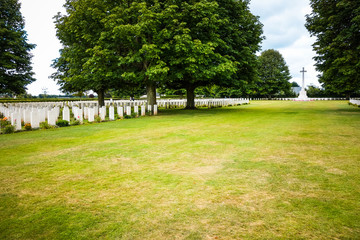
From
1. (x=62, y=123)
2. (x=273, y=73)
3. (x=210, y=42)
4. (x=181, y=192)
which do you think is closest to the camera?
(x=181, y=192)

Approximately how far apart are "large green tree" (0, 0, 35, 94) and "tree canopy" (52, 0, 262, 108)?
37.1 ft

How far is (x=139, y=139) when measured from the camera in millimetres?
7340

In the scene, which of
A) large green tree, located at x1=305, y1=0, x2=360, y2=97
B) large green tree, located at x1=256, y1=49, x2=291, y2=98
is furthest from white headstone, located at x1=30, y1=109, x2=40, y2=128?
large green tree, located at x1=256, y1=49, x2=291, y2=98

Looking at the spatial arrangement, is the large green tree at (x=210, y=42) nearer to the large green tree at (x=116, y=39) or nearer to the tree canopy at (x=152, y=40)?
the tree canopy at (x=152, y=40)

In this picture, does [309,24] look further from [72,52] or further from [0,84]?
[0,84]

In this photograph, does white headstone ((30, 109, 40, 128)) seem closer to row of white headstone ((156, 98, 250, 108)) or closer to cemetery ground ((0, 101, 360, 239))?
cemetery ground ((0, 101, 360, 239))

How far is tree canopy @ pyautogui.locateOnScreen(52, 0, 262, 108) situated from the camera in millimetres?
14727

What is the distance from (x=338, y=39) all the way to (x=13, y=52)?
111 feet

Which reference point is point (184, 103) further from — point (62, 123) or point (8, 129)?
point (8, 129)

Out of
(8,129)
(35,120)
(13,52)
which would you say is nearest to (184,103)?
(35,120)

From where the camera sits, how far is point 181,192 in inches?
130

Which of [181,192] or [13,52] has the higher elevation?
[13,52]

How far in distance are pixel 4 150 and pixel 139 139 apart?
357cm

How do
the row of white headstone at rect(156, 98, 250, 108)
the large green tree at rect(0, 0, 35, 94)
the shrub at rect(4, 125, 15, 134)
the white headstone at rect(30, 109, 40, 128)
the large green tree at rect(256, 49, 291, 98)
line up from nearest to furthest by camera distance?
the shrub at rect(4, 125, 15, 134), the white headstone at rect(30, 109, 40, 128), the row of white headstone at rect(156, 98, 250, 108), the large green tree at rect(0, 0, 35, 94), the large green tree at rect(256, 49, 291, 98)
